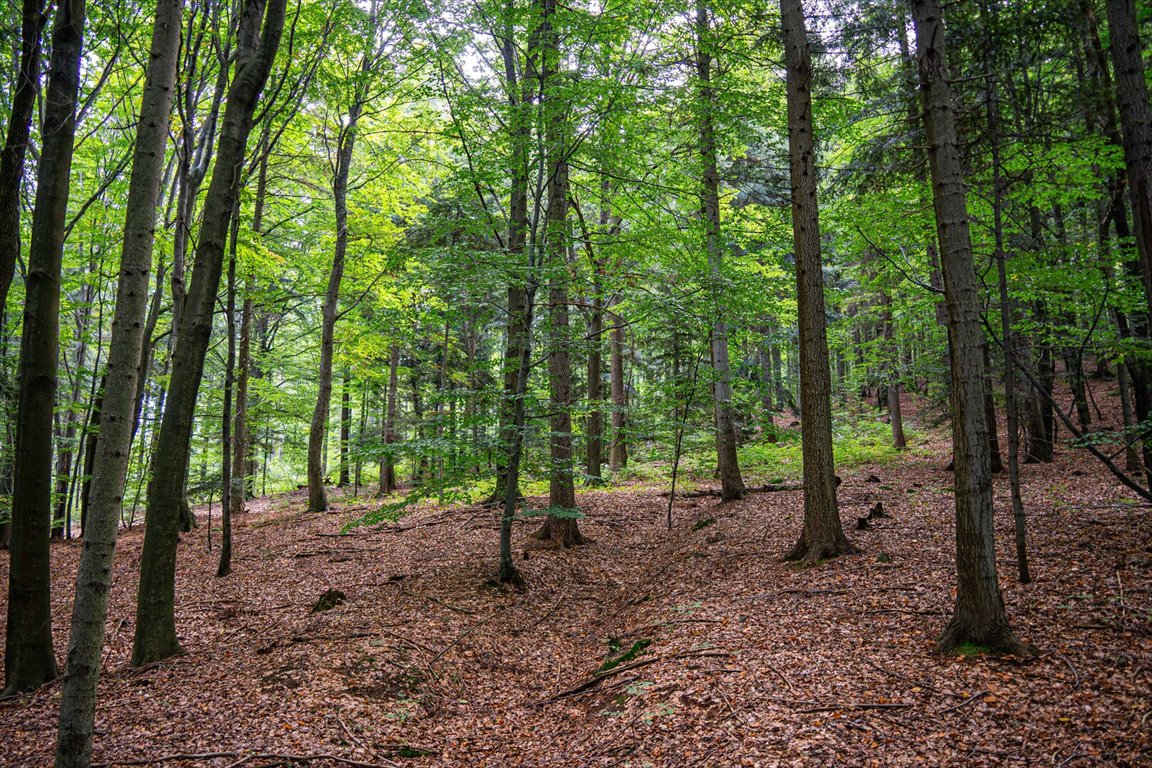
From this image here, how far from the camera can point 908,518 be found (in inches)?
362

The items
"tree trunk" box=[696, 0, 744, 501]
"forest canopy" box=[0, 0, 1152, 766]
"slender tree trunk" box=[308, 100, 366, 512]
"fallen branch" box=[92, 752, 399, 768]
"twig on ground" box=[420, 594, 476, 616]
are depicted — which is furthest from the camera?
"slender tree trunk" box=[308, 100, 366, 512]

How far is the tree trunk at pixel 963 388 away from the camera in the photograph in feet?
15.3

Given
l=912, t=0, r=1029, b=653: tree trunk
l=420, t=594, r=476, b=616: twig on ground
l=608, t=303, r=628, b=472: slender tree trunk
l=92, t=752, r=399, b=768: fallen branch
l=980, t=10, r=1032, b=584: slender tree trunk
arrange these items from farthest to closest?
l=608, t=303, r=628, b=472: slender tree trunk, l=420, t=594, r=476, b=616: twig on ground, l=980, t=10, r=1032, b=584: slender tree trunk, l=912, t=0, r=1029, b=653: tree trunk, l=92, t=752, r=399, b=768: fallen branch

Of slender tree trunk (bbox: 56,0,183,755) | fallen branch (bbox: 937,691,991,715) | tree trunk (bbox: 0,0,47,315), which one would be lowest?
fallen branch (bbox: 937,691,991,715)

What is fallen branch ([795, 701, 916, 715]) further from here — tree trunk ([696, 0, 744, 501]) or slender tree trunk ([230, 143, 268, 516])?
slender tree trunk ([230, 143, 268, 516])

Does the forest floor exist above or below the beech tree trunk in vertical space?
below

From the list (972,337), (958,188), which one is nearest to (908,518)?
(972,337)

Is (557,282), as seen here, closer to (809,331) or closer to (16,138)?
(809,331)

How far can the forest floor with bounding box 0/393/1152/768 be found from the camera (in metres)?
3.94

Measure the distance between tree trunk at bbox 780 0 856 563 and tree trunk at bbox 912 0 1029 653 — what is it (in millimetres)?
2801

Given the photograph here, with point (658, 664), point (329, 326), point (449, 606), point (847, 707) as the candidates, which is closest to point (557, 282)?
point (449, 606)

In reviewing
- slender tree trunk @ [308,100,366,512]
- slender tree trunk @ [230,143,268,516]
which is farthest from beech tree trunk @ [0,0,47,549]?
slender tree trunk @ [308,100,366,512]

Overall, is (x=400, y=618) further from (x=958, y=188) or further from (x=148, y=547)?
(x=958, y=188)

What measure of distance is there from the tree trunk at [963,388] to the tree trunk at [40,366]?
7.45 m
